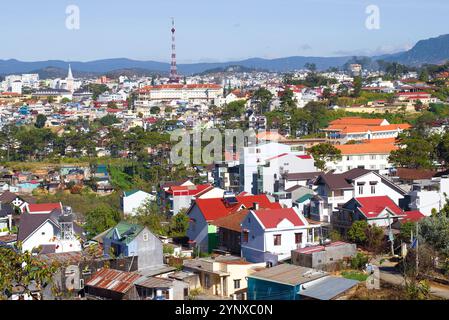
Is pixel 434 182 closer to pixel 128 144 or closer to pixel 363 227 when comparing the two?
pixel 363 227

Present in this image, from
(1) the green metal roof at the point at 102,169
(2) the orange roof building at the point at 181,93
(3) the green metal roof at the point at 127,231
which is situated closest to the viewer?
(3) the green metal roof at the point at 127,231

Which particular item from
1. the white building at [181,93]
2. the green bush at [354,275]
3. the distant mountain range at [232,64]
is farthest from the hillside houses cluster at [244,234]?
the distant mountain range at [232,64]

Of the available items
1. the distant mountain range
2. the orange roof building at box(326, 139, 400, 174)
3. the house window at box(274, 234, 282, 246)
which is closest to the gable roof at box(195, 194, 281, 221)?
the house window at box(274, 234, 282, 246)

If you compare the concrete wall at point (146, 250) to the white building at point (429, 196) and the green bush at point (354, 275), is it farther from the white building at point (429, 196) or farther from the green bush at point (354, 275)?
the white building at point (429, 196)

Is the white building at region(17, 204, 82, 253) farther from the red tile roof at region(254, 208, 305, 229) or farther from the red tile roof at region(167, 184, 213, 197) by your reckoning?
the red tile roof at region(167, 184, 213, 197)

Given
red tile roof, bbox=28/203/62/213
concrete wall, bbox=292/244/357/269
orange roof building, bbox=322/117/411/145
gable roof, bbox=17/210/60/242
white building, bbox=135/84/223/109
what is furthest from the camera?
white building, bbox=135/84/223/109

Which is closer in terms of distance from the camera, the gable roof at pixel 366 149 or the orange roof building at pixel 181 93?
the gable roof at pixel 366 149
